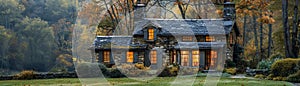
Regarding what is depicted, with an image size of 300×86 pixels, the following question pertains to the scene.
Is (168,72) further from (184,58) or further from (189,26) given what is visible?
(189,26)

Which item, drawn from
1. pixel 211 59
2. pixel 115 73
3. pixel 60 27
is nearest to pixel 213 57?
pixel 211 59

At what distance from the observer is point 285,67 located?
20.3 m

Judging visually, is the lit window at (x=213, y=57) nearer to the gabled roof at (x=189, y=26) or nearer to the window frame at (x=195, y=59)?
the window frame at (x=195, y=59)

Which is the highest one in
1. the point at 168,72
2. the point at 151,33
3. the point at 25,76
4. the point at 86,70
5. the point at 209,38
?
the point at 151,33

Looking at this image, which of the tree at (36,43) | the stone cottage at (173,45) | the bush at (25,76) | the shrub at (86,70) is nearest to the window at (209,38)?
the stone cottage at (173,45)

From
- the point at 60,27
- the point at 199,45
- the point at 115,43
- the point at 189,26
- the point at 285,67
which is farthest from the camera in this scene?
the point at 60,27

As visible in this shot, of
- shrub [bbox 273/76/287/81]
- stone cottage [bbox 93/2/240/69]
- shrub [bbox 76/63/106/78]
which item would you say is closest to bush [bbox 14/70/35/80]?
shrub [bbox 76/63/106/78]

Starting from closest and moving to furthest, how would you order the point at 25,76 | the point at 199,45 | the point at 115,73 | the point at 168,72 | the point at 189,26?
the point at 25,76, the point at 115,73, the point at 168,72, the point at 199,45, the point at 189,26

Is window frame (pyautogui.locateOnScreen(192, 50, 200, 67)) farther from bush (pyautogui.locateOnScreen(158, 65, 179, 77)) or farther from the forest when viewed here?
the forest

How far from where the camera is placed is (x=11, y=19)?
1831 inches

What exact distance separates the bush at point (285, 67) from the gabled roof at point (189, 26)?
7.91 metres

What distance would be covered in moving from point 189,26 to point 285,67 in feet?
33.4

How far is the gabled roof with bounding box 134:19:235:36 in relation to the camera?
1132 inches

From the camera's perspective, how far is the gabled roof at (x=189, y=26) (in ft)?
94.3
